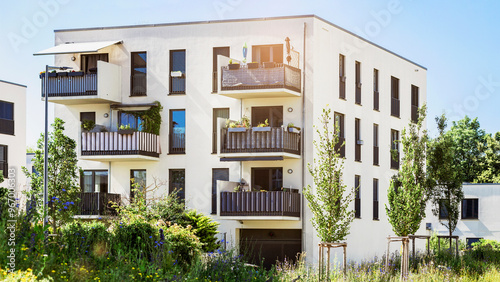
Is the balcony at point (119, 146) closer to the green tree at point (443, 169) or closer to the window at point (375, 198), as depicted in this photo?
the window at point (375, 198)

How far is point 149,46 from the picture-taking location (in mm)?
39656

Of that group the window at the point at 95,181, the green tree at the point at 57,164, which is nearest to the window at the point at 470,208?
the window at the point at 95,181

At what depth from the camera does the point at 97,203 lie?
3856 centimetres

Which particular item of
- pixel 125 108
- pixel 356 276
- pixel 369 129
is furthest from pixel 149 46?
pixel 356 276

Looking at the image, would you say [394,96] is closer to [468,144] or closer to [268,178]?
[268,178]

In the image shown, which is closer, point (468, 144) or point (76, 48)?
point (76, 48)

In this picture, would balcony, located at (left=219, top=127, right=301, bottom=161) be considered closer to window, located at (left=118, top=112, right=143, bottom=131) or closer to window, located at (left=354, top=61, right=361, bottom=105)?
window, located at (left=118, top=112, right=143, bottom=131)

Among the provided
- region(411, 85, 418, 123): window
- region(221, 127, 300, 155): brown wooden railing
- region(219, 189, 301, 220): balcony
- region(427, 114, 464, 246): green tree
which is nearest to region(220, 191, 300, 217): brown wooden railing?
region(219, 189, 301, 220): balcony

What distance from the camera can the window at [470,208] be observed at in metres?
63.4

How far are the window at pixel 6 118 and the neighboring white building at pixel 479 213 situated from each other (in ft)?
98.6

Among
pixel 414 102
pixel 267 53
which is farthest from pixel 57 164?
pixel 414 102

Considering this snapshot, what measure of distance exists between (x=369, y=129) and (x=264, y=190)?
821 centimetres

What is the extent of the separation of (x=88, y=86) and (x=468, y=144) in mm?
46843

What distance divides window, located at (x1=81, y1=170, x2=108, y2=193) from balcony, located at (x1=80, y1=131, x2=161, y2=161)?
63.3 inches
